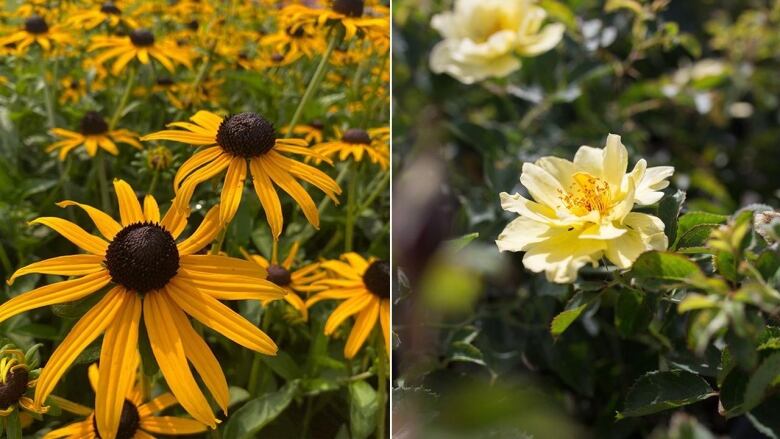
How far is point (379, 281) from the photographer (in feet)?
1.98

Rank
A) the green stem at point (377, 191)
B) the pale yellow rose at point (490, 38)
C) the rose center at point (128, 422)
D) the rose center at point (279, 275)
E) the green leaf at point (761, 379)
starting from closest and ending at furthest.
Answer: the green leaf at point (761, 379) < the rose center at point (128, 422) < the rose center at point (279, 275) < the green stem at point (377, 191) < the pale yellow rose at point (490, 38)

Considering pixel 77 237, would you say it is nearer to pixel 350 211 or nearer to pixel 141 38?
pixel 350 211

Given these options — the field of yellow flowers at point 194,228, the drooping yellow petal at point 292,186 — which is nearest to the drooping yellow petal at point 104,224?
the field of yellow flowers at point 194,228

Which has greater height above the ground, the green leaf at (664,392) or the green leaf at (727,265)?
the green leaf at (727,265)

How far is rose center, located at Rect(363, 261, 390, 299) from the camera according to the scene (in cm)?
60

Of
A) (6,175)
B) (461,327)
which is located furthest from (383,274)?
(6,175)

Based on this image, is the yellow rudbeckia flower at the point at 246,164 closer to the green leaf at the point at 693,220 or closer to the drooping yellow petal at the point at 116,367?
the drooping yellow petal at the point at 116,367

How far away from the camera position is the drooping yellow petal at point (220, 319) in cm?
45

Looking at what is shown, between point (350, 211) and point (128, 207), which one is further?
point (350, 211)

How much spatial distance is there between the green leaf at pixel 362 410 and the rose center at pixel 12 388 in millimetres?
220

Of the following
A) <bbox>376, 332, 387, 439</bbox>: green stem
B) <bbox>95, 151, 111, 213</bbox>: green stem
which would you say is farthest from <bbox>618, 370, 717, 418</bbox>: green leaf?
<bbox>95, 151, 111, 213</bbox>: green stem

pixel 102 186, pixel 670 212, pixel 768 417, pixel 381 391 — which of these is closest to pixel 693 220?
pixel 670 212

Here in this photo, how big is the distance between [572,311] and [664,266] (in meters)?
0.07

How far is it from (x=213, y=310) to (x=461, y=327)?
257 mm
